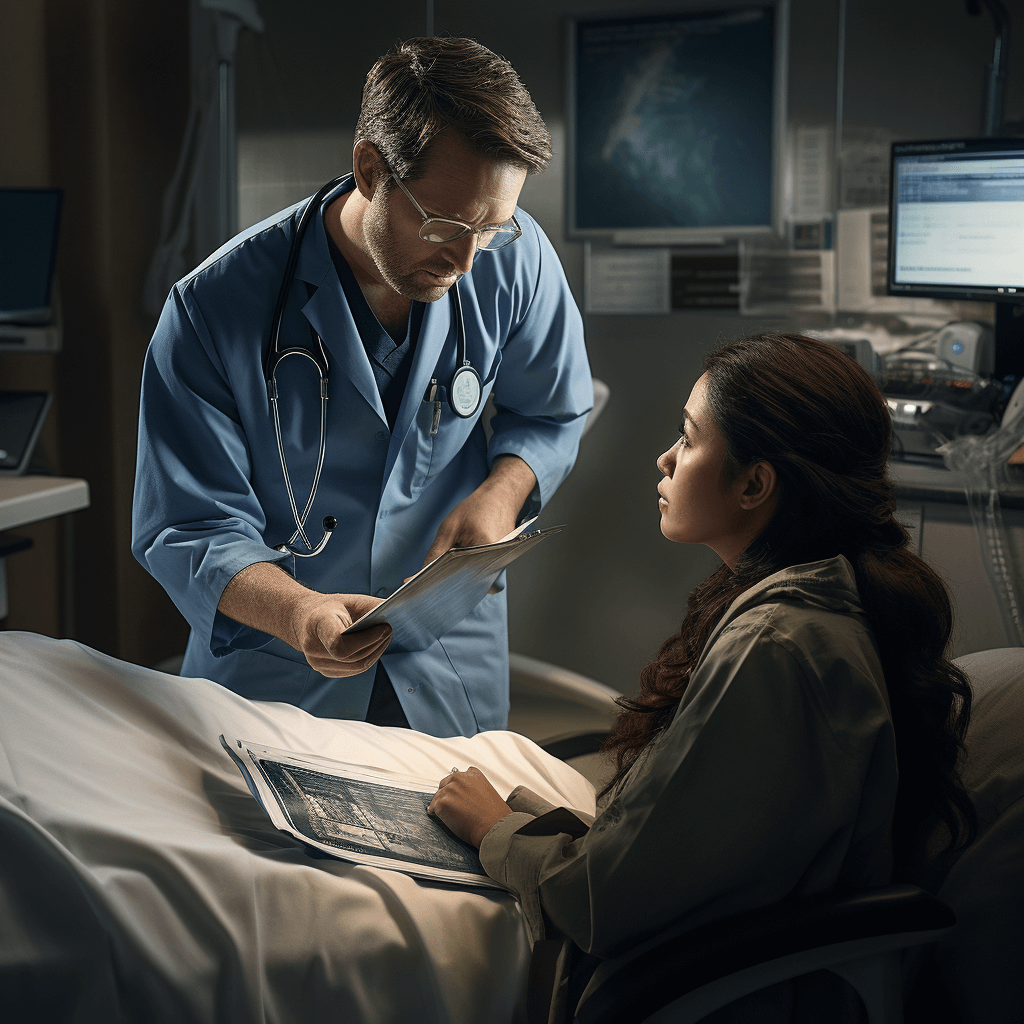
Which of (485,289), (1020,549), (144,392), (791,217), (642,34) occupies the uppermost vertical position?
(642,34)

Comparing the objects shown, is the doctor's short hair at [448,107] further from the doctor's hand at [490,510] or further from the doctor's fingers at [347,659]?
the doctor's fingers at [347,659]

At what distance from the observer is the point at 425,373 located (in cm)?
153

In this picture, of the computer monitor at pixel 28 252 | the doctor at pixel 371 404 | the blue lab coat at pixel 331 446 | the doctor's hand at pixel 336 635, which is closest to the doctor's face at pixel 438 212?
the doctor at pixel 371 404

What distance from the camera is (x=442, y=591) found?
1.20m

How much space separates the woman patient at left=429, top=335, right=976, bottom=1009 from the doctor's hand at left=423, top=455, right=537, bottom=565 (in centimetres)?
36

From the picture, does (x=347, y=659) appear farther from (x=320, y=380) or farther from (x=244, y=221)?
(x=244, y=221)

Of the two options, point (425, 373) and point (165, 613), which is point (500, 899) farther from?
point (165, 613)

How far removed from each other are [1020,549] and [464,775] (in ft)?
4.43

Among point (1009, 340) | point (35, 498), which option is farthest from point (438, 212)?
point (1009, 340)

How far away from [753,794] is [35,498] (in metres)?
1.81

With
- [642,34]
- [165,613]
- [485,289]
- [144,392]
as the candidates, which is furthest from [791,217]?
[165,613]

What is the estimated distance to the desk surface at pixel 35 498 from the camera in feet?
7.14

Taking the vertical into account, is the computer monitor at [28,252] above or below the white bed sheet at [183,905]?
above

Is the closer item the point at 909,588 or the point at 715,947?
the point at 715,947
